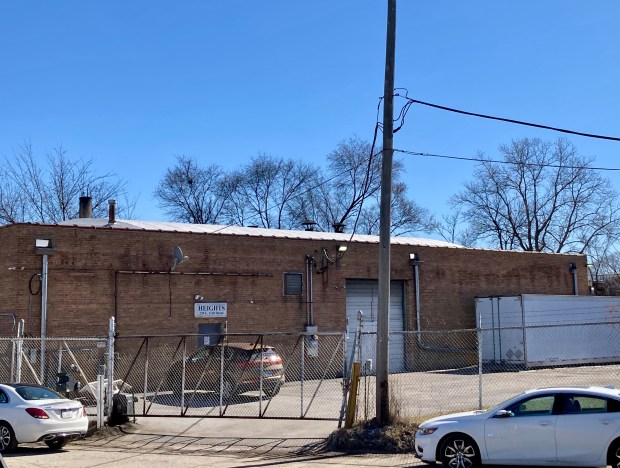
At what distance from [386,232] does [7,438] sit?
815cm

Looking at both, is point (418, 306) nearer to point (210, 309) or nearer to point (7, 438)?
point (210, 309)

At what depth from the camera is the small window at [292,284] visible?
1087 inches

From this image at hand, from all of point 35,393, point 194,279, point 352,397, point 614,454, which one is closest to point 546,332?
point 194,279

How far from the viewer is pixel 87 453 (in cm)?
1377

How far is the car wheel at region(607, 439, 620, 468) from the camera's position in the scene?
9.98 meters

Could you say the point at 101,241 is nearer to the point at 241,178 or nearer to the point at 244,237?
the point at 244,237

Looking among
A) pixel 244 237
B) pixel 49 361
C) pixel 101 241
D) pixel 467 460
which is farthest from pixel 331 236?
pixel 467 460

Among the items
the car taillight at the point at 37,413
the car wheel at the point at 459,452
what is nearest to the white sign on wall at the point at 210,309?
the car taillight at the point at 37,413

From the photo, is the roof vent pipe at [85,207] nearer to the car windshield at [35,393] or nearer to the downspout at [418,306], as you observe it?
the downspout at [418,306]

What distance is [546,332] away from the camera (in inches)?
1174

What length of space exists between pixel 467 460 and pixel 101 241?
1604cm

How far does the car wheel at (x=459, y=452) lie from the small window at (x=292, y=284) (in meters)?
16.8

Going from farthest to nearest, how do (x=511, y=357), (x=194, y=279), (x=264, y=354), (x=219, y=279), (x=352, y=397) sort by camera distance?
(x=511, y=357)
(x=219, y=279)
(x=194, y=279)
(x=264, y=354)
(x=352, y=397)

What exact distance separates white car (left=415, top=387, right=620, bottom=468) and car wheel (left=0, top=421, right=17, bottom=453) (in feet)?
25.2
